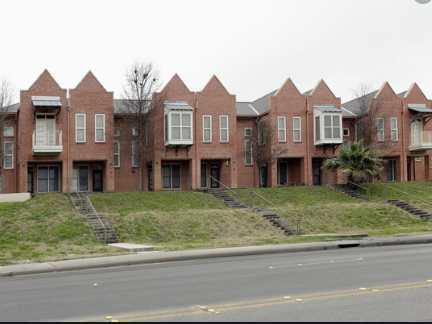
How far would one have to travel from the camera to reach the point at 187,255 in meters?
19.2

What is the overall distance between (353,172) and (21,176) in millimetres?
24230

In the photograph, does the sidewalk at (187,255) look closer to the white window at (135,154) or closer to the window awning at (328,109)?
the window awning at (328,109)

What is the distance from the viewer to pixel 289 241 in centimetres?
2383

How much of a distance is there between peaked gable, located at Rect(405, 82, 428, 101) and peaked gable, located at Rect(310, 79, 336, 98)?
8084 mm

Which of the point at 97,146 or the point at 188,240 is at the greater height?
the point at 97,146

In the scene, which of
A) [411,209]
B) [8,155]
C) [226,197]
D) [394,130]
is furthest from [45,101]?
[394,130]

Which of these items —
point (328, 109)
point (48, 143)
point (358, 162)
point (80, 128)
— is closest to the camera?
point (48, 143)

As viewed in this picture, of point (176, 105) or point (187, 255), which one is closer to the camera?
point (187, 255)

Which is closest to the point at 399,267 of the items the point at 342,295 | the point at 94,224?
the point at 342,295

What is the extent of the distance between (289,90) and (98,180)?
1749 cm

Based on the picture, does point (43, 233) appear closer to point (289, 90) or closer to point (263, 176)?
point (263, 176)

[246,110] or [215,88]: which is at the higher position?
[215,88]

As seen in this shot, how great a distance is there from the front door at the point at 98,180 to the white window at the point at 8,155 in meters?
6.40

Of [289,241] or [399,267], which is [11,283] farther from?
[289,241]
